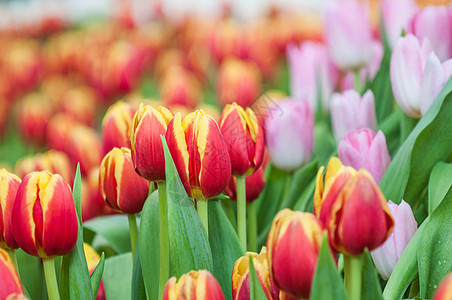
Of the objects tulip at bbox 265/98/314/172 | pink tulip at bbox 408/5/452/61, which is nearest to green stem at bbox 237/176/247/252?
tulip at bbox 265/98/314/172

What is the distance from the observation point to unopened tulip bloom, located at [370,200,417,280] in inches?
29.3

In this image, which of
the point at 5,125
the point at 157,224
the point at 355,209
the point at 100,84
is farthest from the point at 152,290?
the point at 5,125

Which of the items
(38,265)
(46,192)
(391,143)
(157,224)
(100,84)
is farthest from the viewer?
(100,84)

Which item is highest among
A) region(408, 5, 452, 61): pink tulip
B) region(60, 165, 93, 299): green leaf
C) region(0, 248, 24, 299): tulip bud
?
region(408, 5, 452, 61): pink tulip

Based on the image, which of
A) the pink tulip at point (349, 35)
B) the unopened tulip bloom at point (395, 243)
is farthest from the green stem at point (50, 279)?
the pink tulip at point (349, 35)

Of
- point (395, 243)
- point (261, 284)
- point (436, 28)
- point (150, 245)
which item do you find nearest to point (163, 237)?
point (150, 245)

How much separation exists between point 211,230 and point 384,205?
0.27 m

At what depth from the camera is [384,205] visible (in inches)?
21.9

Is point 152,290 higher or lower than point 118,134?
lower

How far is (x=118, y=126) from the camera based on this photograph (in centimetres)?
98

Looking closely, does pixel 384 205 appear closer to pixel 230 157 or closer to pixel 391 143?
pixel 230 157

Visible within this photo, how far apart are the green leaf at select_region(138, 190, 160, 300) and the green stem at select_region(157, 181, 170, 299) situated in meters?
0.03

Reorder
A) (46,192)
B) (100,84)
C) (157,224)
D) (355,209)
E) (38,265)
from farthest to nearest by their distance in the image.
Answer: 1. (100,84)
2. (38,265)
3. (157,224)
4. (46,192)
5. (355,209)

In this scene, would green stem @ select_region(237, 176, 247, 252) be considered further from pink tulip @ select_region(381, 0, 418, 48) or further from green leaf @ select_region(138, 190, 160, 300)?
pink tulip @ select_region(381, 0, 418, 48)
